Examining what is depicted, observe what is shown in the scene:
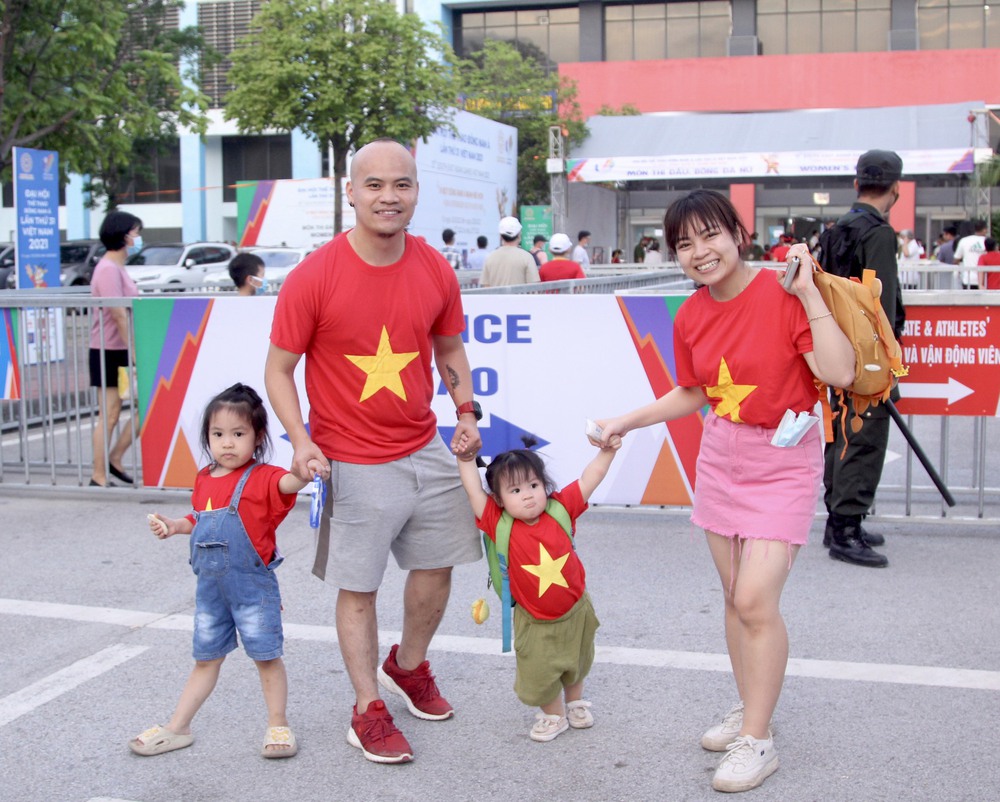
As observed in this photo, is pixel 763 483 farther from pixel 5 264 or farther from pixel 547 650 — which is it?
pixel 5 264

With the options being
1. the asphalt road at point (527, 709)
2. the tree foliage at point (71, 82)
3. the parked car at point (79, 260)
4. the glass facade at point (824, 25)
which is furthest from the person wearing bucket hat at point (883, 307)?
the glass facade at point (824, 25)

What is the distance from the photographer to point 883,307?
19.5 feet

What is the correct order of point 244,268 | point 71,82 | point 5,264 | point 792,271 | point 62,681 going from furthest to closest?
point 5,264, point 71,82, point 244,268, point 62,681, point 792,271

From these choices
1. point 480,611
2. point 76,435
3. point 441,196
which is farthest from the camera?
point 441,196

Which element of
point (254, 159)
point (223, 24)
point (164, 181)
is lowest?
point (164, 181)

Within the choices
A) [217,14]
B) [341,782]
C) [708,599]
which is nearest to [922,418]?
[708,599]

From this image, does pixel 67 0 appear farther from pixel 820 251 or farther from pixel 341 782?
pixel 341 782

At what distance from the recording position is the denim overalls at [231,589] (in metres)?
3.93

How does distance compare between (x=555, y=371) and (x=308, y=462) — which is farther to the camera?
(x=555, y=371)

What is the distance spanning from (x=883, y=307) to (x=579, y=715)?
2.82 meters

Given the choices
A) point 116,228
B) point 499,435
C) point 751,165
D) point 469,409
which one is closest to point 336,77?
point 751,165

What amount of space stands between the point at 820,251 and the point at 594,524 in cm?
211

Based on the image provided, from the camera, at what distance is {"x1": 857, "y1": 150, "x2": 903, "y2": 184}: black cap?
234 inches

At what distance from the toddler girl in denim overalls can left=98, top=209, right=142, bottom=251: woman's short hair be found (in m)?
4.92
